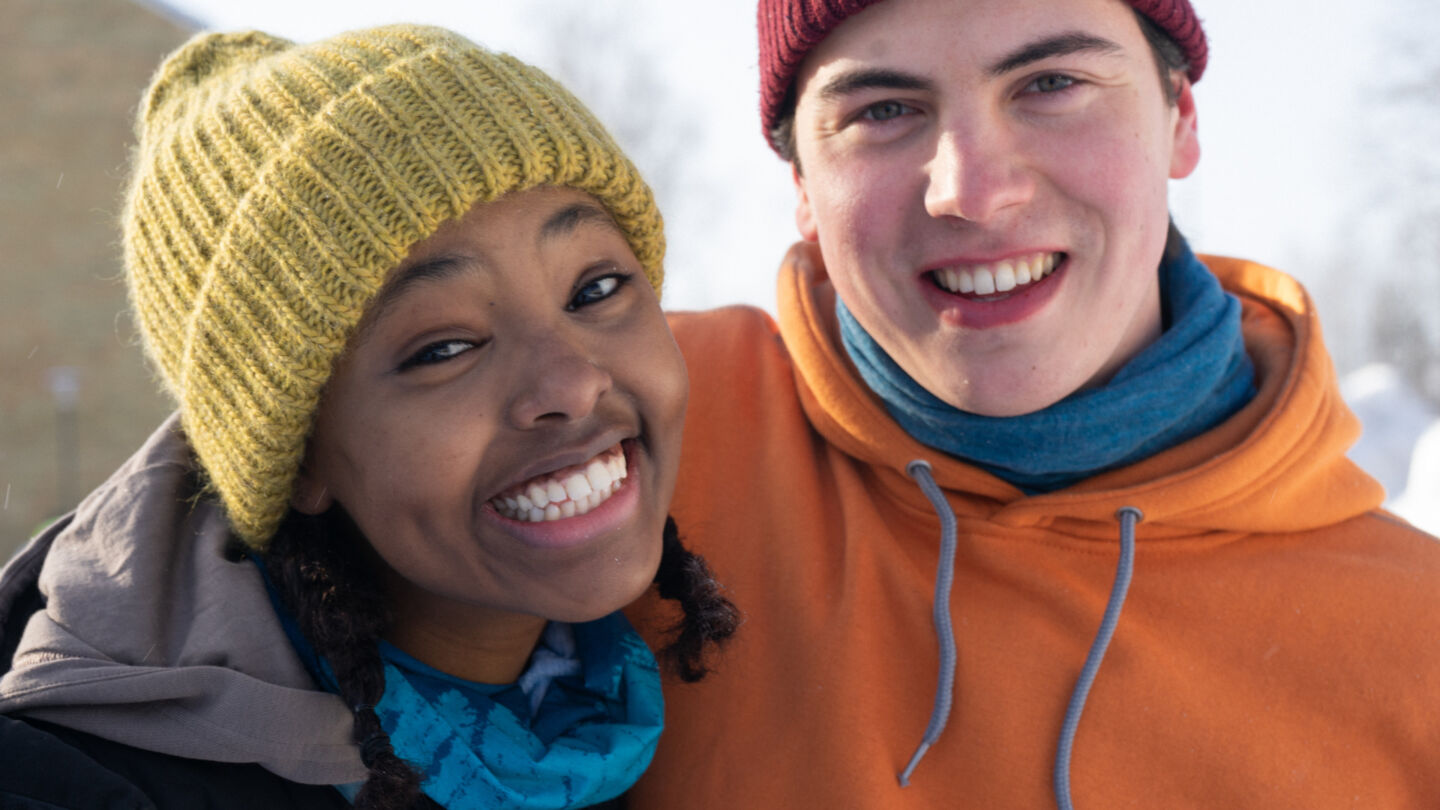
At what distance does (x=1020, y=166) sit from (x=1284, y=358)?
0.78 m

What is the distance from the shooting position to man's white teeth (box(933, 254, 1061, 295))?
6.63ft

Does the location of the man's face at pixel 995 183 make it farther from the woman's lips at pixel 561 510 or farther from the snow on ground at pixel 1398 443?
the snow on ground at pixel 1398 443

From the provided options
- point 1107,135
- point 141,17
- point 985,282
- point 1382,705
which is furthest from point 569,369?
point 141,17

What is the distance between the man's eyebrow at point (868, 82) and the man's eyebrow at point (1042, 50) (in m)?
0.13

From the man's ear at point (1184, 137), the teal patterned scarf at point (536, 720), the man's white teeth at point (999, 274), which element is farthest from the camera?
the man's ear at point (1184, 137)

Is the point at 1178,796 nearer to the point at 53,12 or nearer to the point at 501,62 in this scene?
the point at 501,62

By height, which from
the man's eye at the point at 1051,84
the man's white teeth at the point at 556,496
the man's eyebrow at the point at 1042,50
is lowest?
the man's white teeth at the point at 556,496

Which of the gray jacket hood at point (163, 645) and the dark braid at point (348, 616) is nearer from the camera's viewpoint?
the gray jacket hood at point (163, 645)

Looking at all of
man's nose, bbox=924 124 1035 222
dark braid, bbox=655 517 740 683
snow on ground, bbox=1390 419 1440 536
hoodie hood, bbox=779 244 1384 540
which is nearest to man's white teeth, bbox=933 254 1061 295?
man's nose, bbox=924 124 1035 222

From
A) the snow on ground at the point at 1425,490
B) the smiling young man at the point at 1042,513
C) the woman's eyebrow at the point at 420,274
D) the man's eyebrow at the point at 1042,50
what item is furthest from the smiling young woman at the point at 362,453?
the snow on ground at the point at 1425,490

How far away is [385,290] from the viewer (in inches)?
65.6

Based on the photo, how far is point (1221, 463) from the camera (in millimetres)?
2037

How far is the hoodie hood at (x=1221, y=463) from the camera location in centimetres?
204

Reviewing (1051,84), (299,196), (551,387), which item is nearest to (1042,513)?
(1051,84)
